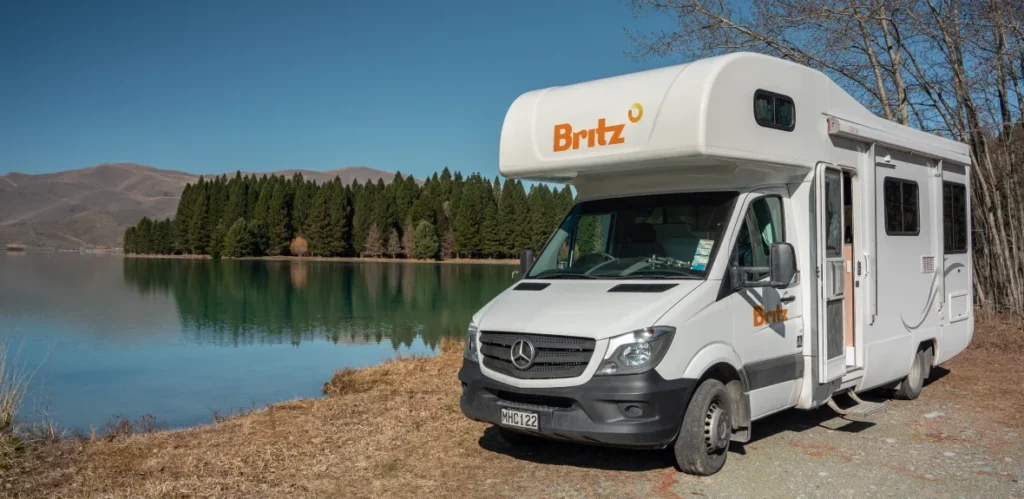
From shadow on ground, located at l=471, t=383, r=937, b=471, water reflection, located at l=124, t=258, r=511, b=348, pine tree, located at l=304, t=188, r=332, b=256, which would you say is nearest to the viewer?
shadow on ground, located at l=471, t=383, r=937, b=471

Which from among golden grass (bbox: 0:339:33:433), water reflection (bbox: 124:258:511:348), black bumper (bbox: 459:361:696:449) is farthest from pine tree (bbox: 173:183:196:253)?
black bumper (bbox: 459:361:696:449)

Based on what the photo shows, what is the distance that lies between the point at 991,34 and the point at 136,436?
1714 cm

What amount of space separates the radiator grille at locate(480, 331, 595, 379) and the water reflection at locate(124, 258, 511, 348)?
62.3 ft

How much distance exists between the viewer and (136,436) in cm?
884

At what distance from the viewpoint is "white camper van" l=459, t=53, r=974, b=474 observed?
606cm

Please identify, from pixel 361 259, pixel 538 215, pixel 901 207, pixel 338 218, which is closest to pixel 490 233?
pixel 538 215

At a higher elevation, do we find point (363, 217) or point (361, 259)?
point (363, 217)

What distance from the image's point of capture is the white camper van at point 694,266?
6062mm

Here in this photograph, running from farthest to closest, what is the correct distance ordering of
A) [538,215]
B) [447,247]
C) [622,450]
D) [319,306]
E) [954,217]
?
[447,247]
[538,215]
[319,306]
[954,217]
[622,450]

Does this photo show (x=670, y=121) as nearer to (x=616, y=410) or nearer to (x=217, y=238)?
(x=616, y=410)

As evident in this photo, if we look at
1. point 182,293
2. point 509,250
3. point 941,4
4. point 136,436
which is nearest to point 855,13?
point 941,4

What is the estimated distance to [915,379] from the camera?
9.80m

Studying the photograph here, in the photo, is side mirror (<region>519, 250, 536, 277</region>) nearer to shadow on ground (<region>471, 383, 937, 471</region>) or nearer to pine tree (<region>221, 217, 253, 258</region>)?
shadow on ground (<region>471, 383, 937, 471</region>)

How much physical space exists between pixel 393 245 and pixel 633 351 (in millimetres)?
106263
